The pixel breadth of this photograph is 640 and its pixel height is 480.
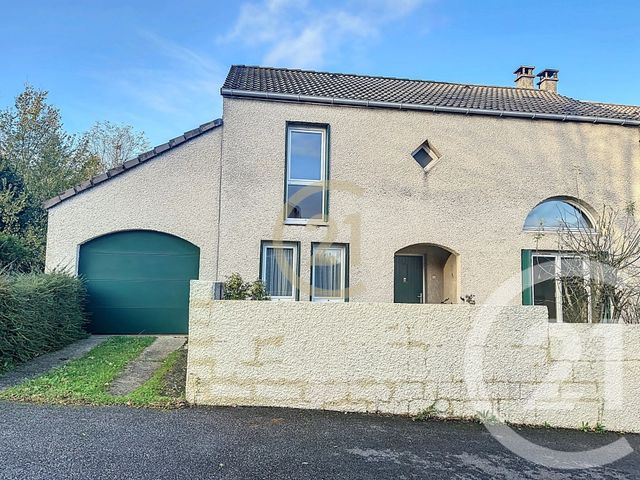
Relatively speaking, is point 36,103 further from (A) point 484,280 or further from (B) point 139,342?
(A) point 484,280

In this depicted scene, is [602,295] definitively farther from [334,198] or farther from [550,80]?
[550,80]

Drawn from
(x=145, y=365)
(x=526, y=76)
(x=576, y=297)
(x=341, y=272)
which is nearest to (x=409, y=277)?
(x=341, y=272)

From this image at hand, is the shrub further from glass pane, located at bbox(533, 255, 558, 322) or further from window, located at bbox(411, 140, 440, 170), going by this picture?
glass pane, located at bbox(533, 255, 558, 322)

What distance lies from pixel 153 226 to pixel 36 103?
1603cm

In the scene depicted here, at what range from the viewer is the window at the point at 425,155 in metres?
10.8

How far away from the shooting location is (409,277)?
39.8ft

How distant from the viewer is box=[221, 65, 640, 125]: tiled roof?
10547 mm

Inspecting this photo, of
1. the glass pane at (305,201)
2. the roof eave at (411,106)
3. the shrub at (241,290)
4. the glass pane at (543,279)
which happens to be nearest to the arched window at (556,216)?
the glass pane at (543,279)

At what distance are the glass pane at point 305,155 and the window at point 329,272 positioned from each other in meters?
1.84

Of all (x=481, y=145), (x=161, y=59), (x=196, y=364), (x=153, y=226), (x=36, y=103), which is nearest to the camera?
(x=196, y=364)

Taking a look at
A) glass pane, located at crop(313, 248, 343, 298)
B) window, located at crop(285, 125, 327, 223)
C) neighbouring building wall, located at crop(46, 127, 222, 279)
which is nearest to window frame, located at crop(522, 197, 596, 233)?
glass pane, located at crop(313, 248, 343, 298)

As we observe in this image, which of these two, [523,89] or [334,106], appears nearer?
[334,106]

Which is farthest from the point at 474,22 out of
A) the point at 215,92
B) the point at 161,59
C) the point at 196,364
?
the point at 196,364

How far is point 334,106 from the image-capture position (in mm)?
10609
